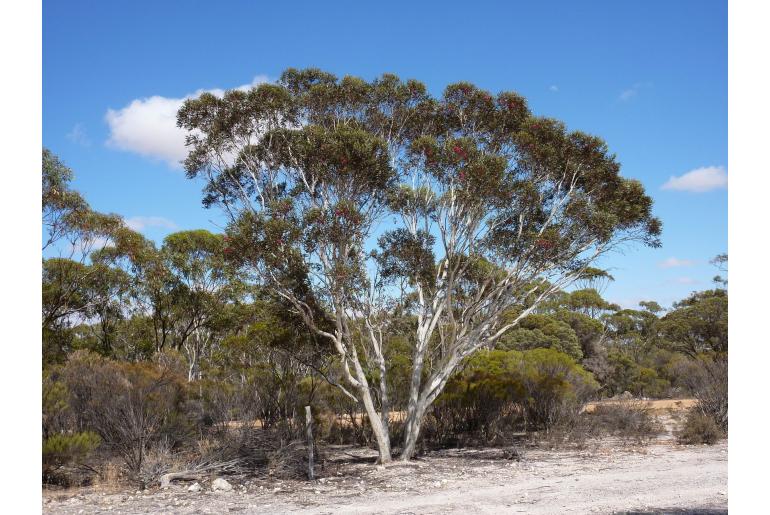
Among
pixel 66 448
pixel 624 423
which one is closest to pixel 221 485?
pixel 66 448

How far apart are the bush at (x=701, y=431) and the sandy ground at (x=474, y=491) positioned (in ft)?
5.41

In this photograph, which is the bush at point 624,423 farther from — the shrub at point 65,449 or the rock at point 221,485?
the shrub at point 65,449

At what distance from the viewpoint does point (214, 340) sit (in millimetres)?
30344

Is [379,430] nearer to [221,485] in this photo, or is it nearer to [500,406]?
[221,485]

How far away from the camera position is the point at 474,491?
10188mm

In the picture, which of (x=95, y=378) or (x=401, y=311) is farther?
(x=401, y=311)

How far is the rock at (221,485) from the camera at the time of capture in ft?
36.0

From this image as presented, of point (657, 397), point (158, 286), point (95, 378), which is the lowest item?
point (657, 397)

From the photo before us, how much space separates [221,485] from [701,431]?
10.7 metres

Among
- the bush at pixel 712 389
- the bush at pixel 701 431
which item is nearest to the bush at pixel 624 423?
the bush at pixel 701 431

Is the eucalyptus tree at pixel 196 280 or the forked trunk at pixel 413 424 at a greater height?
the eucalyptus tree at pixel 196 280
